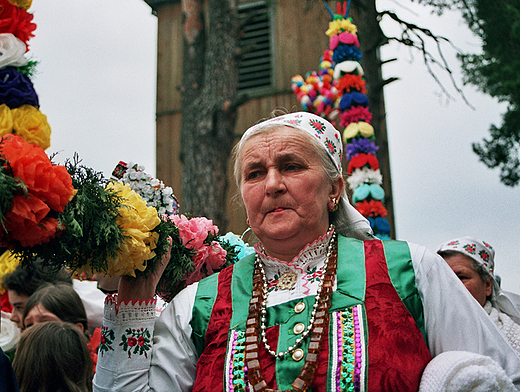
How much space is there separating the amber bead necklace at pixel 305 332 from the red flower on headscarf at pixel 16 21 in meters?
2.63

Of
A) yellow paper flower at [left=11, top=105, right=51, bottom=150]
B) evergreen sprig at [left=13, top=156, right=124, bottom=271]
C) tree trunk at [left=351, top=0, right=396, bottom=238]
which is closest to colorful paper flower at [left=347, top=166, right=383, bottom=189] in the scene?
tree trunk at [left=351, top=0, right=396, bottom=238]

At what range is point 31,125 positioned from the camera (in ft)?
13.0

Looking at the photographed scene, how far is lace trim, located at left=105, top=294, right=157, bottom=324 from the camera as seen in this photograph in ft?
7.58

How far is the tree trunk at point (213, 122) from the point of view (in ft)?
23.2

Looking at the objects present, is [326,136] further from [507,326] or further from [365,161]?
[365,161]

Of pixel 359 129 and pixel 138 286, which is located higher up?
pixel 359 129

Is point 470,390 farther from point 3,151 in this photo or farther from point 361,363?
point 3,151

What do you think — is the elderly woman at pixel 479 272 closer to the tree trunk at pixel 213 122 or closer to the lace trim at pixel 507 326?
the lace trim at pixel 507 326

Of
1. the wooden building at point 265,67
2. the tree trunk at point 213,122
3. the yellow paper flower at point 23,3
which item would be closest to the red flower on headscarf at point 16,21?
the yellow paper flower at point 23,3

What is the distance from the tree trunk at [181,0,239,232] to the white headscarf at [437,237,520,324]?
3.17 metres

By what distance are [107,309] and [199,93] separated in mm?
5578

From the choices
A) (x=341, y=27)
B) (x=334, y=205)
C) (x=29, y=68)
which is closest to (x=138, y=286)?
(x=334, y=205)

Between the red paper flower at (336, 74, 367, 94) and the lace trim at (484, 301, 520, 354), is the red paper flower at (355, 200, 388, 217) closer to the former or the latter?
the red paper flower at (336, 74, 367, 94)

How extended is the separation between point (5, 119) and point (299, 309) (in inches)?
103
